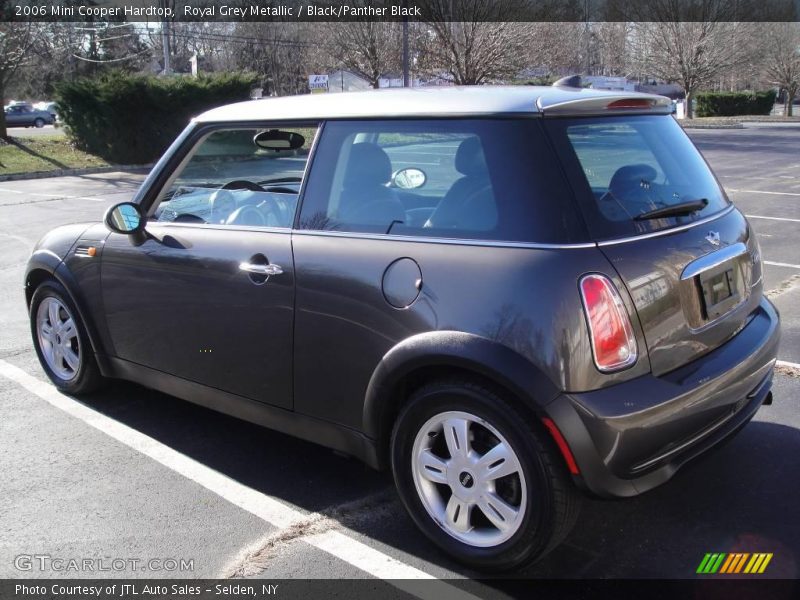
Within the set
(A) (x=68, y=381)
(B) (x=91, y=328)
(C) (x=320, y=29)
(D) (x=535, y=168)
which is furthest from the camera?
(C) (x=320, y=29)

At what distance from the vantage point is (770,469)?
3.62 metres

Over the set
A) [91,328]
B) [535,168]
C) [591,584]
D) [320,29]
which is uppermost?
[320,29]

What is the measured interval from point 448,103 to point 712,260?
1229 mm

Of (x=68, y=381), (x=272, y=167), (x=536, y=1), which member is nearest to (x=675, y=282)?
(x=272, y=167)

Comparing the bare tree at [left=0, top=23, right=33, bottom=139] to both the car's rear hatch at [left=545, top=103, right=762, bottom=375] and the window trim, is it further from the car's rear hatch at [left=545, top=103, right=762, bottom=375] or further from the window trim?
the car's rear hatch at [left=545, top=103, right=762, bottom=375]

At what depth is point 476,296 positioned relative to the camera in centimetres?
275

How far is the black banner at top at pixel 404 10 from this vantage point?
34531 millimetres

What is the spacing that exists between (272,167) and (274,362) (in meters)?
1.02

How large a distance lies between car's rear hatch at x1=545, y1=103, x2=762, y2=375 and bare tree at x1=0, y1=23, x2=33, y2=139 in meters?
26.4

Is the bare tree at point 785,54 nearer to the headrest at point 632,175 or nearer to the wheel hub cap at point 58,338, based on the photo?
the headrest at point 632,175

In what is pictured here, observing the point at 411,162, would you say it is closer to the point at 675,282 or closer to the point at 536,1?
the point at 675,282

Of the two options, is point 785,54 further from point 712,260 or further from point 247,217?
point 247,217

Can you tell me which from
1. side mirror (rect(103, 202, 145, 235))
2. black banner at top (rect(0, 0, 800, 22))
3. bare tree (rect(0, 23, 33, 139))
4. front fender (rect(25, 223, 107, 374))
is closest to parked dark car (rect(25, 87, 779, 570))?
side mirror (rect(103, 202, 145, 235))

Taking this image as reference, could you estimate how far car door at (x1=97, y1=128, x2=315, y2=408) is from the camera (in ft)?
11.2
